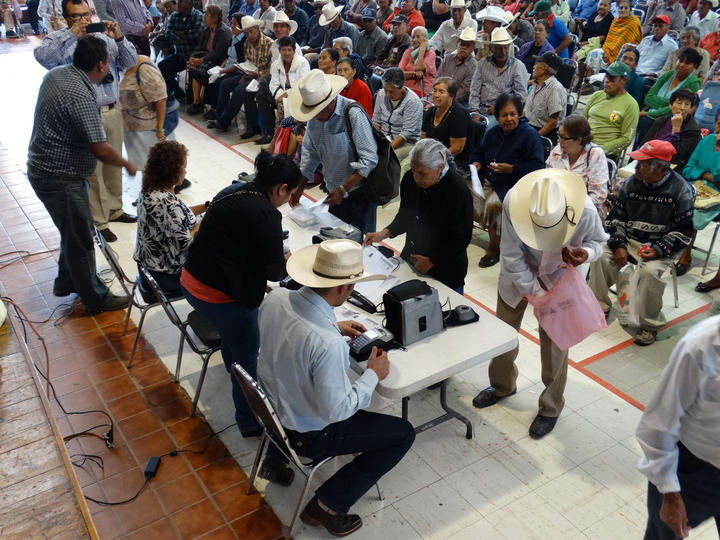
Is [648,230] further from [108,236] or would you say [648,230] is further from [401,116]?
[108,236]

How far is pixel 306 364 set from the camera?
247 centimetres

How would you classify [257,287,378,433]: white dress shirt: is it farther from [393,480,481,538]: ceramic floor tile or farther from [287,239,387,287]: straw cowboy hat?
[393,480,481,538]: ceramic floor tile

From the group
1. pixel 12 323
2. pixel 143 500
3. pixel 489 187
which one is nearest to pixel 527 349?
pixel 489 187

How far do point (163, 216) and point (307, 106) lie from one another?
124 cm

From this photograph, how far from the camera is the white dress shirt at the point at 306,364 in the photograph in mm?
2457

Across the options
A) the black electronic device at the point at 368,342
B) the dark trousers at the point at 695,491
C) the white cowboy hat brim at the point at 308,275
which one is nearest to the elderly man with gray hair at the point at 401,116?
the black electronic device at the point at 368,342

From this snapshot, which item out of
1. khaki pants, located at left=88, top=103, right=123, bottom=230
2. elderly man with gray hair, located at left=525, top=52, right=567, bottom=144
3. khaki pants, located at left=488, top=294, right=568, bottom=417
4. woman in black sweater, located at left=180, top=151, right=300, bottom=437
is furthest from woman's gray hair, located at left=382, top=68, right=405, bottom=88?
woman in black sweater, located at left=180, top=151, right=300, bottom=437

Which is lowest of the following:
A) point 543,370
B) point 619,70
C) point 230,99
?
point 543,370

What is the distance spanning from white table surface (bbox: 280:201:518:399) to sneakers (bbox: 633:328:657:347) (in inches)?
65.6

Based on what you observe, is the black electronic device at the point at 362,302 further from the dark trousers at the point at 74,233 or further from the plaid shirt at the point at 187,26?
the plaid shirt at the point at 187,26

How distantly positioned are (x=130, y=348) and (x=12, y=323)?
953mm

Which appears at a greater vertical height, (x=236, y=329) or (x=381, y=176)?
(x=381, y=176)

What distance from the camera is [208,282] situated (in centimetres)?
321

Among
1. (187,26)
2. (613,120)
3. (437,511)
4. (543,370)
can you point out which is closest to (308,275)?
(437,511)
